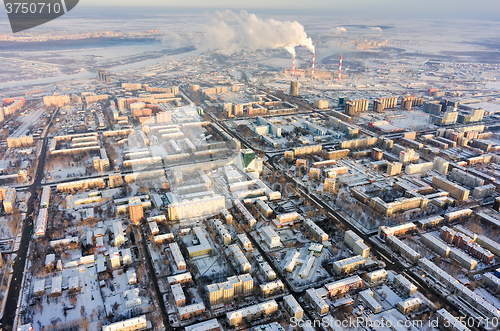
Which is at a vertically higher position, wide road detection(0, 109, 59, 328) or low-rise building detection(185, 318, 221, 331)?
wide road detection(0, 109, 59, 328)

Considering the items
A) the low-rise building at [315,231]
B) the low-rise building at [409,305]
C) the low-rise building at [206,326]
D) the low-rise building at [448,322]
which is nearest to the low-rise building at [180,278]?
the low-rise building at [206,326]

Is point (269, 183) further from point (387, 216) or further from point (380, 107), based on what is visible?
point (380, 107)

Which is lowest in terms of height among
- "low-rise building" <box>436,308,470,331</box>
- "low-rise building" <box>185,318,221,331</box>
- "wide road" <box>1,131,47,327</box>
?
"low-rise building" <box>436,308,470,331</box>

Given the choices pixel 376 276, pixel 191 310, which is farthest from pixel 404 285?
pixel 191 310

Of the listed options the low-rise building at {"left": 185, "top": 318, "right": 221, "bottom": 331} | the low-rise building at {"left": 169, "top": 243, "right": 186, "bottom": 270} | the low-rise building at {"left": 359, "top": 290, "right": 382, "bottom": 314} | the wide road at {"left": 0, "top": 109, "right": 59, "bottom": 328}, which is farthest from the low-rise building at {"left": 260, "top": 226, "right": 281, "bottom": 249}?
the wide road at {"left": 0, "top": 109, "right": 59, "bottom": 328}

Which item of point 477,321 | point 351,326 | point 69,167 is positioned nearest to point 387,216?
point 477,321

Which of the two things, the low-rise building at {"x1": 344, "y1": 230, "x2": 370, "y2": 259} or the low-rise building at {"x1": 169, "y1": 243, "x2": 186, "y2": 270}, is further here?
the low-rise building at {"x1": 344, "y1": 230, "x2": 370, "y2": 259}

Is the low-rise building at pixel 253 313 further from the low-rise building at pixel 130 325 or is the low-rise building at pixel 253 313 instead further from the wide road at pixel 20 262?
the wide road at pixel 20 262

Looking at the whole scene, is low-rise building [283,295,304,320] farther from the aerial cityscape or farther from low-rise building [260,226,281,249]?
low-rise building [260,226,281,249]

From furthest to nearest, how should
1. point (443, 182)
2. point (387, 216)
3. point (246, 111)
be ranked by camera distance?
1. point (246, 111)
2. point (443, 182)
3. point (387, 216)
